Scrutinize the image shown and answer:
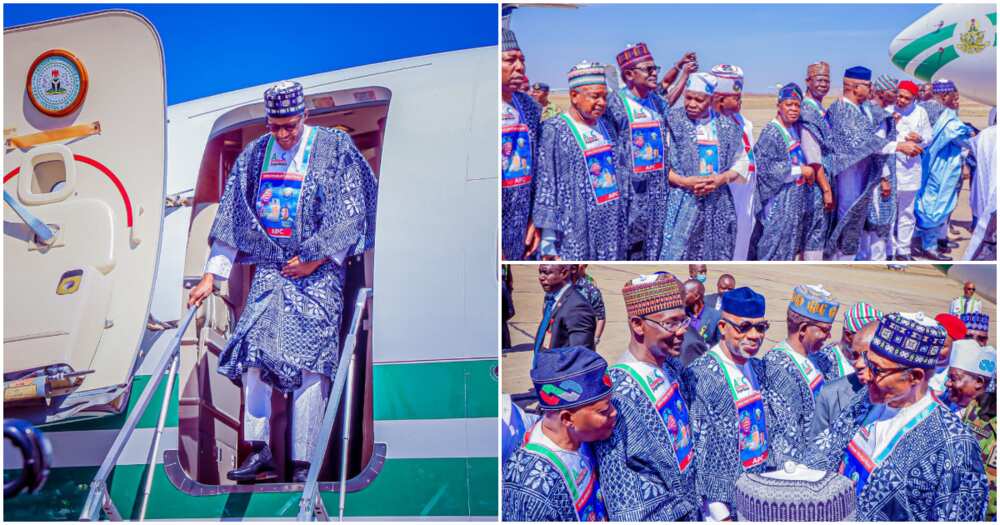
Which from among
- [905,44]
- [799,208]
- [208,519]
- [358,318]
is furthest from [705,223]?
[208,519]

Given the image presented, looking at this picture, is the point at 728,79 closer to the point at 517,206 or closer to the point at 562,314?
the point at 517,206

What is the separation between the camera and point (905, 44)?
4391 mm

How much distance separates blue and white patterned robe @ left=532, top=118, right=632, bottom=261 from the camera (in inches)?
163

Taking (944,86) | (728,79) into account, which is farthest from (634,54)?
(944,86)

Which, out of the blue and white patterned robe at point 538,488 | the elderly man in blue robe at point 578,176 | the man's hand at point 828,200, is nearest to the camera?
the blue and white patterned robe at point 538,488

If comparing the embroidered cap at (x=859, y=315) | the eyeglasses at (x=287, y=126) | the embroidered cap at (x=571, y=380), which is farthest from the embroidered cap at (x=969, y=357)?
the eyeglasses at (x=287, y=126)

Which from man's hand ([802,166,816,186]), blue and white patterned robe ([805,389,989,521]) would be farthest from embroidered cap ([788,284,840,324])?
blue and white patterned robe ([805,389,989,521])

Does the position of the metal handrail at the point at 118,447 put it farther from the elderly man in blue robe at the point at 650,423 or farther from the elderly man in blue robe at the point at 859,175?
the elderly man in blue robe at the point at 859,175

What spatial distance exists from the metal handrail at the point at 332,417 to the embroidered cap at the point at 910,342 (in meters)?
1.95

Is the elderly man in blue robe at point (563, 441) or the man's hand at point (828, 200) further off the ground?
the man's hand at point (828, 200)

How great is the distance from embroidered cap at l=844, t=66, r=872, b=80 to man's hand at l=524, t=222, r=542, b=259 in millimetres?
1491

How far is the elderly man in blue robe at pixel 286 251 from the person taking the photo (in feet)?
13.6

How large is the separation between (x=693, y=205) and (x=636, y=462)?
48.3 inches

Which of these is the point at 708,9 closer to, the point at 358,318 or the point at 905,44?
the point at 905,44
